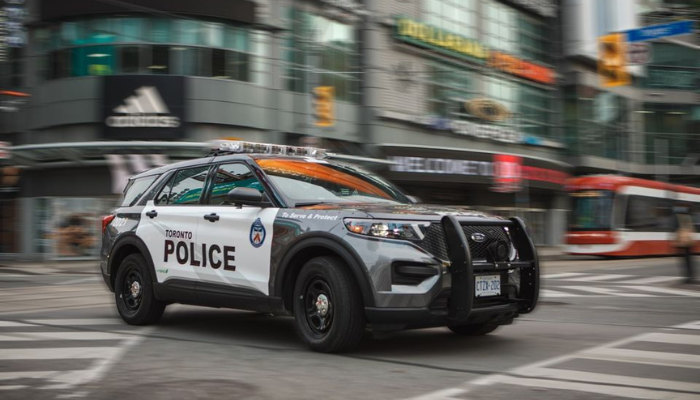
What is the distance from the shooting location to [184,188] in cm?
814

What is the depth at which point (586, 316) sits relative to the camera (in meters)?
9.66

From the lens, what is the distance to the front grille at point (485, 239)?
626 cm

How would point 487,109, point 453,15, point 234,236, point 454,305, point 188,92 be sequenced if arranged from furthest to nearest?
point 487,109
point 453,15
point 188,92
point 234,236
point 454,305

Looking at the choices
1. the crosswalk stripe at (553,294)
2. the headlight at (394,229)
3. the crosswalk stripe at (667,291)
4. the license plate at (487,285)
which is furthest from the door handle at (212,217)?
the crosswalk stripe at (667,291)

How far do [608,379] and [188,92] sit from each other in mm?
23568

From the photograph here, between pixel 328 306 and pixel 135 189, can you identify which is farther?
pixel 135 189

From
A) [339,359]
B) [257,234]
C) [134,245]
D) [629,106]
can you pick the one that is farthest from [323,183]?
[629,106]

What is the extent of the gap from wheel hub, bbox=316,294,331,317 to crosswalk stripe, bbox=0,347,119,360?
1802 mm

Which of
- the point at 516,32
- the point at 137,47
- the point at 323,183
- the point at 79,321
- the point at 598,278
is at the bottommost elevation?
the point at 598,278

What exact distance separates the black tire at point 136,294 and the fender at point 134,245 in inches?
3.9

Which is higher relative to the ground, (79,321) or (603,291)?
(79,321)

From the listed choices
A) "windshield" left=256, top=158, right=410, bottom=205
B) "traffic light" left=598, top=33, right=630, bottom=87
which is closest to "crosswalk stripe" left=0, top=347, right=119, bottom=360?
"windshield" left=256, top=158, right=410, bottom=205

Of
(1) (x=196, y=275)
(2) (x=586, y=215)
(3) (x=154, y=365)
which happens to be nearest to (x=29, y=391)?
(3) (x=154, y=365)

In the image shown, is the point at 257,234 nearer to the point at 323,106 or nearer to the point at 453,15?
the point at 323,106
